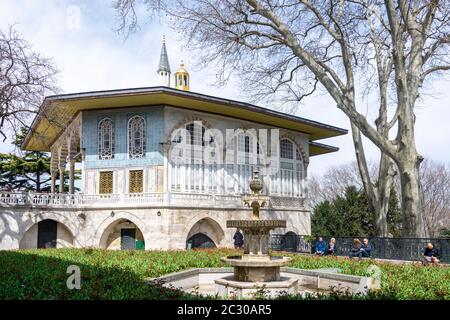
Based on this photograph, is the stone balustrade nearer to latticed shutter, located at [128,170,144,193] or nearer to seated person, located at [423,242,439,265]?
latticed shutter, located at [128,170,144,193]

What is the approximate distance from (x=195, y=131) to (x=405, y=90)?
10.9m

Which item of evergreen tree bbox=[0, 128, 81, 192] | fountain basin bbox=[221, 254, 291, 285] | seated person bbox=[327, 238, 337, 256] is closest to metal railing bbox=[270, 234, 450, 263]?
seated person bbox=[327, 238, 337, 256]

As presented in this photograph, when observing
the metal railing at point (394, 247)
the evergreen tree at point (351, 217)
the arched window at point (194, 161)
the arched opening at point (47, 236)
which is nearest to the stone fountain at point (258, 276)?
the metal railing at point (394, 247)

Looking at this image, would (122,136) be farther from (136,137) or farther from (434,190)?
(434,190)

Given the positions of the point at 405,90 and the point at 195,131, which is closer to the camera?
the point at 405,90

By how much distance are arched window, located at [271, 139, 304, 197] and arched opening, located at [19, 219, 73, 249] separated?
457 inches

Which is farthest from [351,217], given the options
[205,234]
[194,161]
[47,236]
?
[47,236]

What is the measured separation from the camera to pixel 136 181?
2175 centimetres

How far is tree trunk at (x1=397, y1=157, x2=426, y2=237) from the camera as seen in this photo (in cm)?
1480
